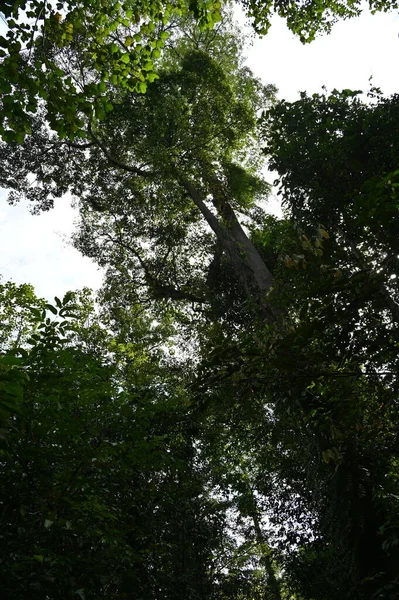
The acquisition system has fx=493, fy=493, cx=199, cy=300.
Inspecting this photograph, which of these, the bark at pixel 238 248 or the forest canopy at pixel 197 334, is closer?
the forest canopy at pixel 197 334

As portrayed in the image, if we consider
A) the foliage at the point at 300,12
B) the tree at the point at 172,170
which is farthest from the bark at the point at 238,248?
the foliage at the point at 300,12

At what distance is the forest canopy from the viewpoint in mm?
2922

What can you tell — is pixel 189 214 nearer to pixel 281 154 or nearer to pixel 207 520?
pixel 281 154

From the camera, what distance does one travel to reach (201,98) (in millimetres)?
12844

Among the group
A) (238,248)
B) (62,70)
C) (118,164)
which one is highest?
(118,164)

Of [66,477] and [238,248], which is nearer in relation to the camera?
[66,477]

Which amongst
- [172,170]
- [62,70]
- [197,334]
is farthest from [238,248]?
[62,70]

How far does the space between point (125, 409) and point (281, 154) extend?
4795mm

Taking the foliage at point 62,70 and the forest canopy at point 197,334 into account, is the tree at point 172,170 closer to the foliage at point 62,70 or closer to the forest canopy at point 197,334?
the forest canopy at point 197,334

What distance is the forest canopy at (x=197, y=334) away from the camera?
2922 mm

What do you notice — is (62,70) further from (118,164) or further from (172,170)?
(118,164)

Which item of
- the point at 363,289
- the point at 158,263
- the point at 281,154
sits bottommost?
the point at 363,289

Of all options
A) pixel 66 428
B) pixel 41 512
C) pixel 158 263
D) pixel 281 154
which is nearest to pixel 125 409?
pixel 66 428

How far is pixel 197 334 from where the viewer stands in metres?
14.4
